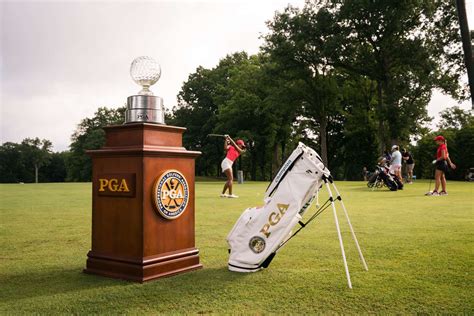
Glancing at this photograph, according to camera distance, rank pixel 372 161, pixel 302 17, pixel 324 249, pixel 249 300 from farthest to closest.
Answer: pixel 372 161
pixel 302 17
pixel 324 249
pixel 249 300

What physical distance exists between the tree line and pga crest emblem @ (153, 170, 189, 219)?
29110 millimetres

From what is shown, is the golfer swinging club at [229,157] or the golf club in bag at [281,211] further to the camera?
the golfer swinging club at [229,157]

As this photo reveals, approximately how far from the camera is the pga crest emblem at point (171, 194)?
13.4 feet

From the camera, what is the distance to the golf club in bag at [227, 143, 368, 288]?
408 cm

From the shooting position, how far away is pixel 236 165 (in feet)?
197

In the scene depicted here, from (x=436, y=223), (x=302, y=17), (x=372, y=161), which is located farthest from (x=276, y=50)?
(x=436, y=223)

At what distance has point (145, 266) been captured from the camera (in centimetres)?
391

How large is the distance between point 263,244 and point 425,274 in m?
1.54

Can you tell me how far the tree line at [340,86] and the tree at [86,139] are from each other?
1806cm

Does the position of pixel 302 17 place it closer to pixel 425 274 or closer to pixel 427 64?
pixel 427 64

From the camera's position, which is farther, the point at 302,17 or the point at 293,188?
the point at 302,17

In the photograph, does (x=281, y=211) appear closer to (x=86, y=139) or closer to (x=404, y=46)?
(x=404, y=46)

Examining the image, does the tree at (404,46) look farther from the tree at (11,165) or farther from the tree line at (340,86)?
the tree at (11,165)

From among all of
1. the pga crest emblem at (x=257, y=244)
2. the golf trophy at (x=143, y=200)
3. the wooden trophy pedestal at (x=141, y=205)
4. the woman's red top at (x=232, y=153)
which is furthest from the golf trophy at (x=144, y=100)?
the woman's red top at (x=232, y=153)
